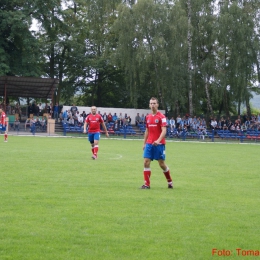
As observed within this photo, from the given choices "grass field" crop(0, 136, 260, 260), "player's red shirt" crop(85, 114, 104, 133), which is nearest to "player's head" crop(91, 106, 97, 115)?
"player's red shirt" crop(85, 114, 104, 133)

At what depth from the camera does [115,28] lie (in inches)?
1863

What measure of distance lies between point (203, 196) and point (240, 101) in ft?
132

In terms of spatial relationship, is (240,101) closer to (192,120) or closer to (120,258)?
(192,120)

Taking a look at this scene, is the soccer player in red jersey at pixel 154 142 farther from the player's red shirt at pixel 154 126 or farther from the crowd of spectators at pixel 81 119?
the crowd of spectators at pixel 81 119

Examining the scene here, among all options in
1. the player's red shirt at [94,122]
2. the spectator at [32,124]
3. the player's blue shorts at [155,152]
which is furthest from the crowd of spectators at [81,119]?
the player's blue shorts at [155,152]

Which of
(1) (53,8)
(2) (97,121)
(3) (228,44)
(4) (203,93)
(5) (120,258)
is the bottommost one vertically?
(5) (120,258)

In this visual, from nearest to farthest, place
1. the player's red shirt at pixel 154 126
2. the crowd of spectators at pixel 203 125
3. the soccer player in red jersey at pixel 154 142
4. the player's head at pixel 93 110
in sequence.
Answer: the soccer player in red jersey at pixel 154 142 < the player's red shirt at pixel 154 126 < the player's head at pixel 93 110 < the crowd of spectators at pixel 203 125

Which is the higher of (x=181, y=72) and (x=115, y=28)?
(x=115, y=28)

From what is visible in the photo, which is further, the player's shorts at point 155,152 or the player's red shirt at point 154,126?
the player's red shirt at point 154,126

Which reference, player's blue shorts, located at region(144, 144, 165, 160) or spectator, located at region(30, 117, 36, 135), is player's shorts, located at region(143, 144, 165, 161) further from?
spectator, located at region(30, 117, 36, 135)

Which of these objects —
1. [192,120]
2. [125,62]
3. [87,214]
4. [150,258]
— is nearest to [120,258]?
[150,258]

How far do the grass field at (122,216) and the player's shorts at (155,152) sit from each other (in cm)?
70

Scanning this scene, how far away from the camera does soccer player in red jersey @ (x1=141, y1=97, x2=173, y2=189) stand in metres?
10.9

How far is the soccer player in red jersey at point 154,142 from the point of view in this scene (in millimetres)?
10875
